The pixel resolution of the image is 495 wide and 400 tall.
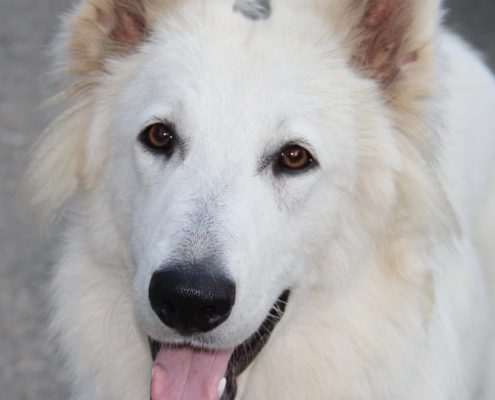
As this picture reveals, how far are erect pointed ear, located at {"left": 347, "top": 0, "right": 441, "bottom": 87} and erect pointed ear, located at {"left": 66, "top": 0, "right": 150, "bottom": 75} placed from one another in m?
0.78

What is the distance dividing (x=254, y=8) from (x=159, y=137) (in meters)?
0.66

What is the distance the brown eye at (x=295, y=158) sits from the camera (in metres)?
3.24

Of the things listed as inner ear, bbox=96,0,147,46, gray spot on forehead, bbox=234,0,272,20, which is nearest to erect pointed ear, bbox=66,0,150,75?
inner ear, bbox=96,0,147,46

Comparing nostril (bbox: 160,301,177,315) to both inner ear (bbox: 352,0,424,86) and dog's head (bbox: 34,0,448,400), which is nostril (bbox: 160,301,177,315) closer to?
dog's head (bbox: 34,0,448,400)

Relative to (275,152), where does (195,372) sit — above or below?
below

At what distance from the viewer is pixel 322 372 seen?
358cm

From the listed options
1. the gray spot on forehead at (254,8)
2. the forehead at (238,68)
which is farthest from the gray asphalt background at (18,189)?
the gray spot on forehead at (254,8)

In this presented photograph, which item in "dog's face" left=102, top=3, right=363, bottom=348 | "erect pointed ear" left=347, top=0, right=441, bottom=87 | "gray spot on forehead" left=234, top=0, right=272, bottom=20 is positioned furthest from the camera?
"gray spot on forehead" left=234, top=0, right=272, bottom=20

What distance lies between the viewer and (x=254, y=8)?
3.61m

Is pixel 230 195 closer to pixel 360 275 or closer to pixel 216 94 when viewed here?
pixel 216 94

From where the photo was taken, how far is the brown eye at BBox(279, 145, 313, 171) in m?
3.24

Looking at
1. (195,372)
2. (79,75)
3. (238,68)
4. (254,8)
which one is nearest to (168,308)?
(195,372)

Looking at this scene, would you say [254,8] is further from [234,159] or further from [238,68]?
[234,159]

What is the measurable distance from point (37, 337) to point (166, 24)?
2566 mm
